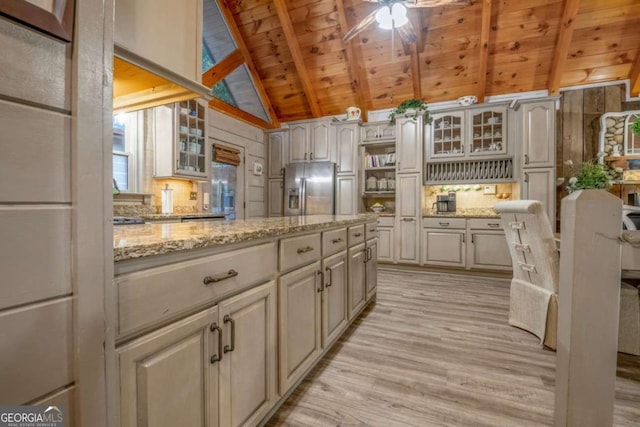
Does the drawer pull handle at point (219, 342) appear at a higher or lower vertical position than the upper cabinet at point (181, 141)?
lower

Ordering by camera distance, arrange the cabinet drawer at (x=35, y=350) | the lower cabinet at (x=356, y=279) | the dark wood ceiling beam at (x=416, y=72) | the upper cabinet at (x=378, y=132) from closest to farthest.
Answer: the cabinet drawer at (x=35, y=350) → the lower cabinet at (x=356, y=279) → the dark wood ceiling beam at (x=416, y=72) → the upper cabinet at (x=378, y=132)

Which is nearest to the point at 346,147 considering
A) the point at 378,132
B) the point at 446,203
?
the point at 378,132

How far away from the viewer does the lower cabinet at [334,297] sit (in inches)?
76.1

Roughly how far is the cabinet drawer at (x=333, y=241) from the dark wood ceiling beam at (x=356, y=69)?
3.86m

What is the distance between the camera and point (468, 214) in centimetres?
470

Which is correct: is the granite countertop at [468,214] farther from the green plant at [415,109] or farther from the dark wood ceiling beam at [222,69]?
the dark wood ceiling beam at [222,69]

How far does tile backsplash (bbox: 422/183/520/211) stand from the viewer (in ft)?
16.0

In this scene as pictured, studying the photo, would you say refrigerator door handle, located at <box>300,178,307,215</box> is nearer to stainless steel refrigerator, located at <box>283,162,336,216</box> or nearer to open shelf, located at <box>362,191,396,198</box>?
stainless steel refrigerator, located at <box>283,162,336,216</box>

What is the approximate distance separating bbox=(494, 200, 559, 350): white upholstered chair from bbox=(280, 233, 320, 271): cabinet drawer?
154 cm

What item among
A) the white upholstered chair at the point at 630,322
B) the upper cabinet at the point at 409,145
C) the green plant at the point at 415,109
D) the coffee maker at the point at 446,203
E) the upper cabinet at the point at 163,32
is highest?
the green plant at the point at 415,109

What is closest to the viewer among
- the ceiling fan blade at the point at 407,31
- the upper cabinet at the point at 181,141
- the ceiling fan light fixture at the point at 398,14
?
the ceiling fan light fixture at the point at 398,14

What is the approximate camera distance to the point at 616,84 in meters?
4.54

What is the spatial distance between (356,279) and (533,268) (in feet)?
4.55

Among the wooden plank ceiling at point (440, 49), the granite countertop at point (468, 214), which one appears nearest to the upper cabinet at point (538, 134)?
the wooden plank ceiling at point (440, 49)
